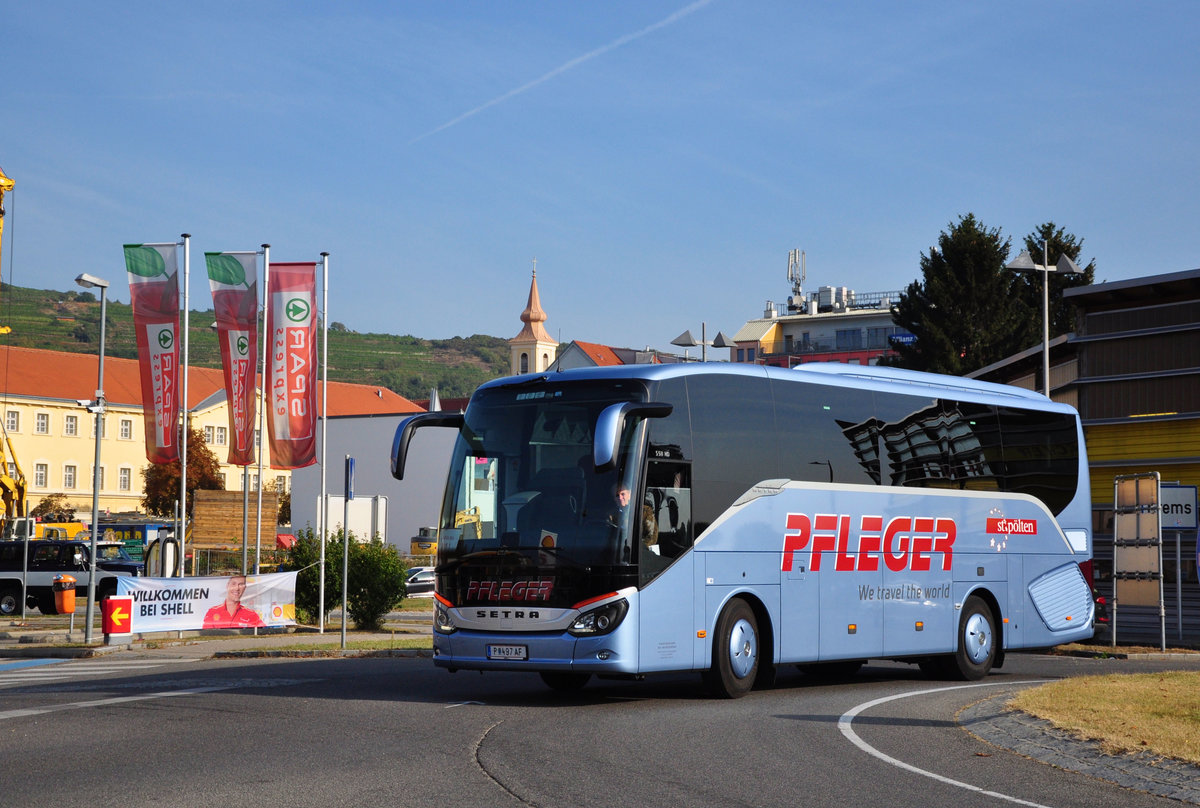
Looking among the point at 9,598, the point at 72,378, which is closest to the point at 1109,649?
the point at 9,598

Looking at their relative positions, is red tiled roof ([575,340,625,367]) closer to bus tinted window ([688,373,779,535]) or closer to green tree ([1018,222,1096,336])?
green tree ([1018,222,1096,336])

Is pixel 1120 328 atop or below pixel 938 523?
atop

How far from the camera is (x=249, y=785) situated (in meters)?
8.98

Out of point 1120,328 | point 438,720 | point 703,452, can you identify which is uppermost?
point 1120,328

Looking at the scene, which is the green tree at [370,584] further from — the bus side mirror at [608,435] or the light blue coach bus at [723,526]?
the bus side mirror at [608,435]

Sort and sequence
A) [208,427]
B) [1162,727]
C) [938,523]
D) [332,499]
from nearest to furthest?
[1162,727] → [938,523] → [332,499] → [208,427]

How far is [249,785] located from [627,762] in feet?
8.94

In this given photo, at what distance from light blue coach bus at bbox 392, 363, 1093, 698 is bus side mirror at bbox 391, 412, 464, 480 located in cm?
5

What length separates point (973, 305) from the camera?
67375 millimetres

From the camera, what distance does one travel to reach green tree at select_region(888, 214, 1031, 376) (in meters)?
67.1

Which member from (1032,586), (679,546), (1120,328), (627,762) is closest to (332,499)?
(1120,328)

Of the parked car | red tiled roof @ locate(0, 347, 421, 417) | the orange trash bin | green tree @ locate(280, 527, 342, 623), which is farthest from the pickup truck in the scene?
red tiled roof @ locate(0, 347, 421, 417)

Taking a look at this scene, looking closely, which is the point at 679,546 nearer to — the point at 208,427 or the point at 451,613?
the point at 451,613

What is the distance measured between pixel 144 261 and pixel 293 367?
13.3 feet
